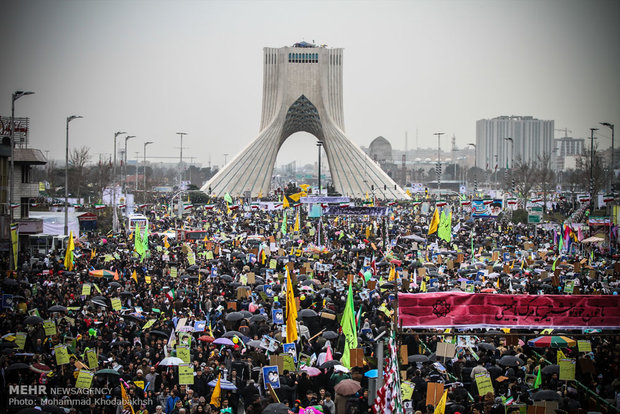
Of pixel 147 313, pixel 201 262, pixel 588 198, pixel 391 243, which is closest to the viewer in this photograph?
pixel 147 313

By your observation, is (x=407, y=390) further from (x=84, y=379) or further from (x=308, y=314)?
(x=308, y=314)

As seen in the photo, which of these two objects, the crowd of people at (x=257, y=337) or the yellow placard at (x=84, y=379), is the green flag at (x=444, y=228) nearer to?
the crowd of people at (x=257, y=337)

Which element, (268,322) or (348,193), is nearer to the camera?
(268,322)

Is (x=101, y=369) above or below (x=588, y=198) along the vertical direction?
below

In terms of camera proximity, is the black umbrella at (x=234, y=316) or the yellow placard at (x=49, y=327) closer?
the yellow placard at (x=49, y=327)

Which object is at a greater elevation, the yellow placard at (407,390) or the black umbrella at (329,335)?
the black umbrella at (329,335)

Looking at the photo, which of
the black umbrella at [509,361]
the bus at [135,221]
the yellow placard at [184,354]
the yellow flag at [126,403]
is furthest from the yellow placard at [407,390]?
the bus at [135,221]

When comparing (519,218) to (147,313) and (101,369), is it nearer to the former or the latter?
(147,313)

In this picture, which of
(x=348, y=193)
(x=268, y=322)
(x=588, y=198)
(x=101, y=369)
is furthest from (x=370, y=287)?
(x=348, y=193)
